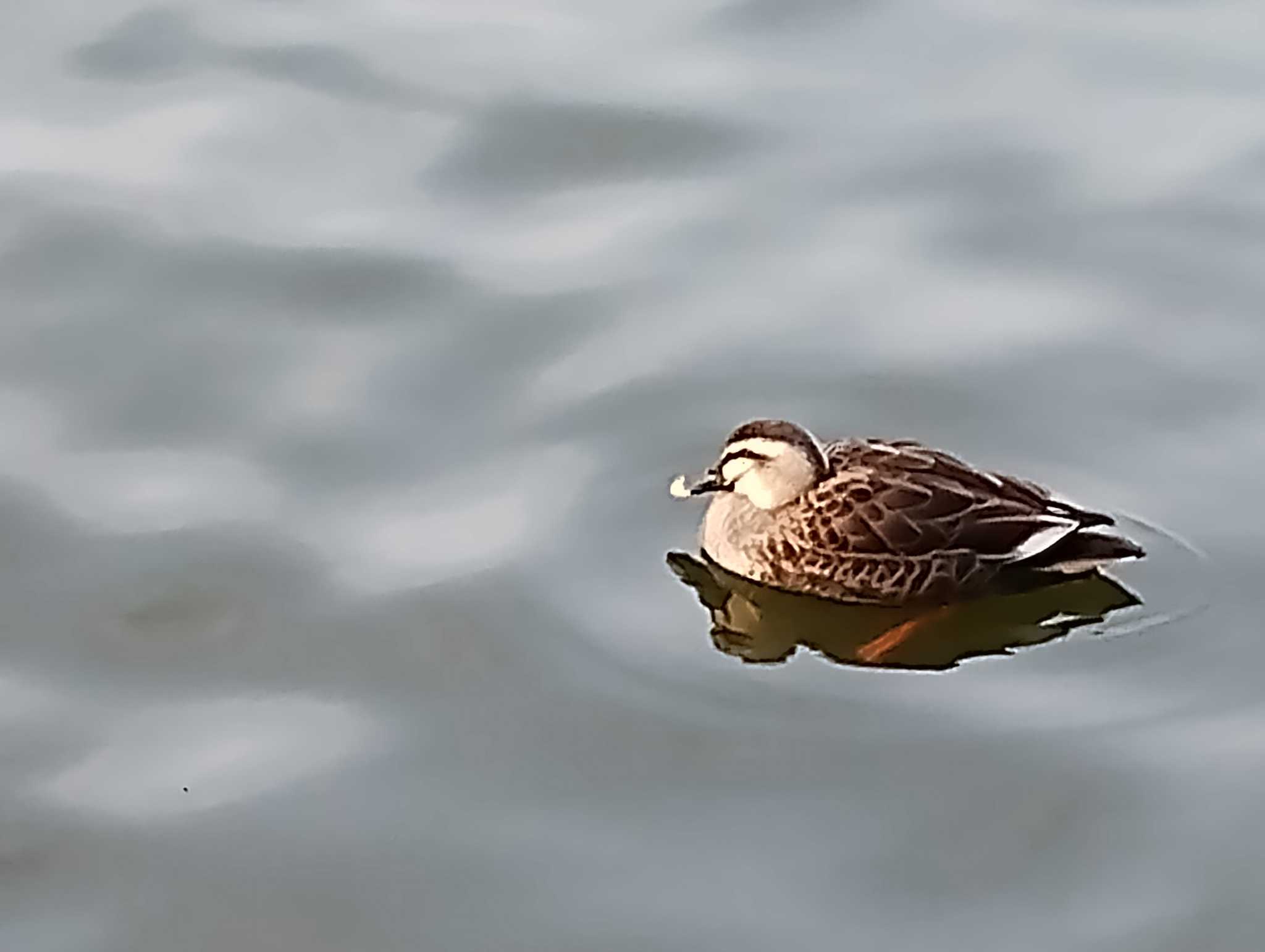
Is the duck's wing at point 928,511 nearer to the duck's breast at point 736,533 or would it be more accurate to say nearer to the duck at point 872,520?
the duck at point 872,520

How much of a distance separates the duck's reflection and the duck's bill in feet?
0.62

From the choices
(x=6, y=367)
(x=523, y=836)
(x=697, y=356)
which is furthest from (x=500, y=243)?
(x=523, y=836)

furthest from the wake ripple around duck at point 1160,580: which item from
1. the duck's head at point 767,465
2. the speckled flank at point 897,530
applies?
the duck's head at point 767,465

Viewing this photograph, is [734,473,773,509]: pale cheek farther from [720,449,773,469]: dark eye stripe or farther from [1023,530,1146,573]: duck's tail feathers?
[1023,530,1146,573]: duck's tail feathers

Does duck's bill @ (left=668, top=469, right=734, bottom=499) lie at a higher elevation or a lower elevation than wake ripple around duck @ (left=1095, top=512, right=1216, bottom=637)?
higher

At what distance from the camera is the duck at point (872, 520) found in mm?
A: 6672

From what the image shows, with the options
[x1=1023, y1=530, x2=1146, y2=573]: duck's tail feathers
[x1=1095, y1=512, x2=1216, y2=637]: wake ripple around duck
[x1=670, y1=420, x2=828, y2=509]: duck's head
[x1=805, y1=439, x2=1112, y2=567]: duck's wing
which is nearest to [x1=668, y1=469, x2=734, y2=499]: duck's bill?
[x1=670, y1=420, x2=828, y2=509]: duck's head

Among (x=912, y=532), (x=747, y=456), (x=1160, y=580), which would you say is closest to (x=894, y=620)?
(x=912, y=532)

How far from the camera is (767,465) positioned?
6.88m

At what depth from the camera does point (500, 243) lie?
8.37m

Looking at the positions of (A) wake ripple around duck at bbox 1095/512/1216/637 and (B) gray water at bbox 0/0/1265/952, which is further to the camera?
(A) wake ripple around duck at bbox 1095/512/1216/637

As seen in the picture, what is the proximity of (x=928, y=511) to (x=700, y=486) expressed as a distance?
0.68m

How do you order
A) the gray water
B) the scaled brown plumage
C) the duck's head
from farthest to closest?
the duck's head
the scaled brown plumage
the gray water

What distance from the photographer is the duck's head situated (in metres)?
6.85
